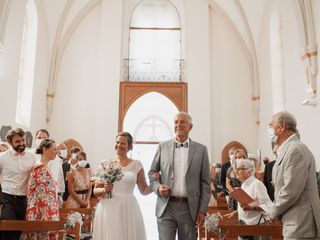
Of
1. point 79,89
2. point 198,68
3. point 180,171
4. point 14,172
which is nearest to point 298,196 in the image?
point 180,171

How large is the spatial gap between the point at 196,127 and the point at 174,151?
9072mm

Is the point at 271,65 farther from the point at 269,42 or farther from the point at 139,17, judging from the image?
the point at 139,17

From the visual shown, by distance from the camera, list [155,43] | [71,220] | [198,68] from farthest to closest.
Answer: [155,43], [198,68], [71,220]

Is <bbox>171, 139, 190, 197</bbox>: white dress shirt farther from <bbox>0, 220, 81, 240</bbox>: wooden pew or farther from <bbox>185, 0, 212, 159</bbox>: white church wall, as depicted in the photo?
<bbox>185, 0, 212, 159</bbox>: white church wall

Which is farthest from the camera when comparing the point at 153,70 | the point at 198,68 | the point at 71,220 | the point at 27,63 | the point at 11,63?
the point at 153,70

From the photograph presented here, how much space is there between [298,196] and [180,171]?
3.95ft

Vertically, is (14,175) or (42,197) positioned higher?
(14,175)

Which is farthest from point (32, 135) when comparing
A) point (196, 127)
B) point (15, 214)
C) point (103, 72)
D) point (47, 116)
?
point (15, 214)

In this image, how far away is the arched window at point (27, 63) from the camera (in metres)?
11.3

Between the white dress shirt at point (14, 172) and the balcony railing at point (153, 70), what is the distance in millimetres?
9158

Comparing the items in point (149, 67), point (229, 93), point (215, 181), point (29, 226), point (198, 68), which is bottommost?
point (29, 226)

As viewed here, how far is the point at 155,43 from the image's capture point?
14281 millimetres

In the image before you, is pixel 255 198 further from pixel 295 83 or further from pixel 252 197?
pixel 295 83

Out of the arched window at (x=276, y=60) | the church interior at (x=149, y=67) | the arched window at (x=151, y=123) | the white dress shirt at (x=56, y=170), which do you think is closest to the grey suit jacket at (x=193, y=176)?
the white dress shirt at (x=56, y=170)
